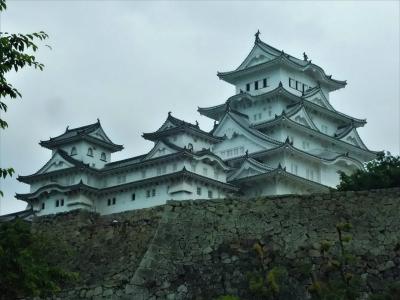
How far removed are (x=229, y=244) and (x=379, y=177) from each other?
14.0 m

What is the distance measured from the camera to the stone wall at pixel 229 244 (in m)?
18.1

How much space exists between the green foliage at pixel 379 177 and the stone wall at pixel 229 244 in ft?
41.3

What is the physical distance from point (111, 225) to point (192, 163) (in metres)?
38.7

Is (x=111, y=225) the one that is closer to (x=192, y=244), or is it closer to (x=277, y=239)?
(x=192, y=244)

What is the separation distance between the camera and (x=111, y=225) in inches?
811

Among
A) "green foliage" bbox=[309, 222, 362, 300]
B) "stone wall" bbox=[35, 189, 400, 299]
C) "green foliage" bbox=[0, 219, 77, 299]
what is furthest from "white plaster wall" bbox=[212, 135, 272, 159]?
"green foliage" bbox=[0, 219, 77, 299]

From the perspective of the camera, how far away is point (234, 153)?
6450cm

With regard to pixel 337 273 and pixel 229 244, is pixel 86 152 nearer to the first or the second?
pixel 229 244

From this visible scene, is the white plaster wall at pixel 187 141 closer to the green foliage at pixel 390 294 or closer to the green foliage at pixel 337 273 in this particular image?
the green foliage at pixel 337 273

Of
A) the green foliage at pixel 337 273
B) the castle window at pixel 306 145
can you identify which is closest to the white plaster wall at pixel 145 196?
the castle window at pixel 306 145

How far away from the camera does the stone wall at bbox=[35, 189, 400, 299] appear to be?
59.5 feet

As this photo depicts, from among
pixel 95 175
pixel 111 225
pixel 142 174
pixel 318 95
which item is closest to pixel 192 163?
pixel 142 174

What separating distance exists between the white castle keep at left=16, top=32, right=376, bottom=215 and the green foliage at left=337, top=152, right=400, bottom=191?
23745 mm

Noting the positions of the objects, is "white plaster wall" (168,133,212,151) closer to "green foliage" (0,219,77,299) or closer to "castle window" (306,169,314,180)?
"castle window" (306,169,314,180)
